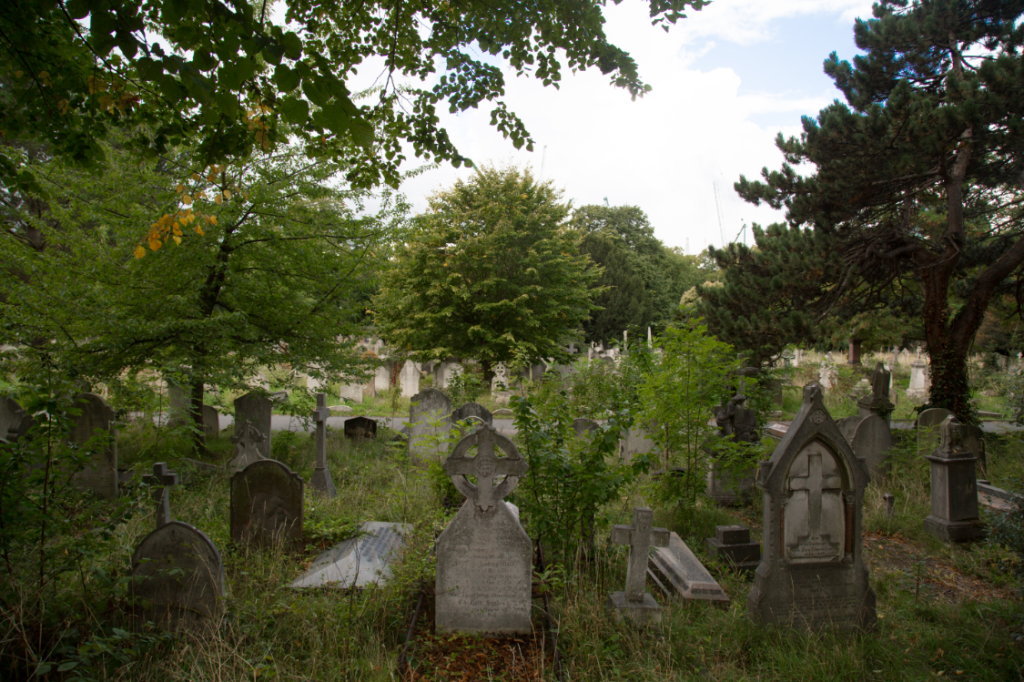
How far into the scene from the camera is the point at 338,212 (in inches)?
317

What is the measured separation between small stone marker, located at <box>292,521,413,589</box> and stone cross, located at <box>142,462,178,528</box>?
1231mm

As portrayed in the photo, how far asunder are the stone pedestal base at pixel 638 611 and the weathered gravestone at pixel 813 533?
2.52 feet

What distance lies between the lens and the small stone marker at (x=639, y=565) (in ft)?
12.7

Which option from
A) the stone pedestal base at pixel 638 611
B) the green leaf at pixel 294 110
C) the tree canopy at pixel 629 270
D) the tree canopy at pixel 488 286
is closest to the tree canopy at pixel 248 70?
the green leaf at pixel 294 110

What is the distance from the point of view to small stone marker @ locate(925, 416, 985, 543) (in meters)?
5.88

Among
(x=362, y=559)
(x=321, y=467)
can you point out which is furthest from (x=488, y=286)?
(x=362, y=559)

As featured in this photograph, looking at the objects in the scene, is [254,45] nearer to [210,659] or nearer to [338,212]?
[210,659]

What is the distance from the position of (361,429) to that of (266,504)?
5474 mm

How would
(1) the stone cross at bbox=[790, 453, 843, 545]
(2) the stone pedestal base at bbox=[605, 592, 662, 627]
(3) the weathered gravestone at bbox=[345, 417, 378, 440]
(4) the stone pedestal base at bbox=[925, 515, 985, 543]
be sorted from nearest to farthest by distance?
(2) the stone pedestal base at bbox=[605, 592, 662, 627], (1) the stone cross at bbox=[790, 453, 843, 545], (4) the stone pedestal base at bbox=[925, 515, 985, 543], (3) the weathered gravestone at bbox=[345, 417, 378, 440]

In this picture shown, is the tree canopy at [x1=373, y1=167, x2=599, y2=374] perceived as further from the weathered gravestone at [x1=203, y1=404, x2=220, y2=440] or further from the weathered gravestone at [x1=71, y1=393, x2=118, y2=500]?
the weathered gravestone at [x1=71, y1=393, x2=118, y2=500]

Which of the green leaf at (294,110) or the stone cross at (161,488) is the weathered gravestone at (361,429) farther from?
the green leaf at (294,110)

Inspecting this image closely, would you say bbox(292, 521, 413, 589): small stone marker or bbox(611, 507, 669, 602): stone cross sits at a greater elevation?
bbox(611, 507, 669, 602): stone cross

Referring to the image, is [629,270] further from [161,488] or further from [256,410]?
[161,488]

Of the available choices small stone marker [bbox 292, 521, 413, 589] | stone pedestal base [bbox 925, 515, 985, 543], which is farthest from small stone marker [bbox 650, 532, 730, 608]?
stone pedestal base [bbox 925, 515, 985, 543]
